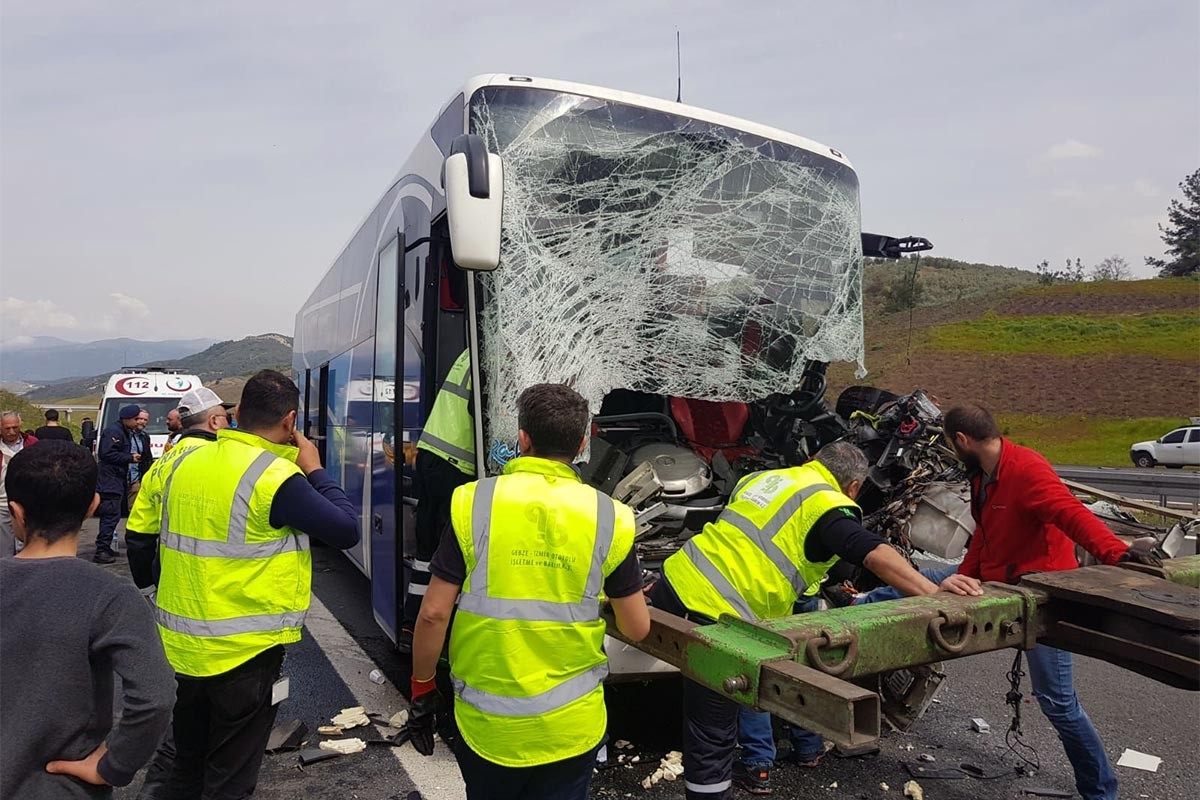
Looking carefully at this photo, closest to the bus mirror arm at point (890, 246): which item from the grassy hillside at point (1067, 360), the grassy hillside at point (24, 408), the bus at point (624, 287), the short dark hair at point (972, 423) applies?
the bus at point (624, 287)

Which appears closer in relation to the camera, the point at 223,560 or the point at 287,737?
the point at 223,560

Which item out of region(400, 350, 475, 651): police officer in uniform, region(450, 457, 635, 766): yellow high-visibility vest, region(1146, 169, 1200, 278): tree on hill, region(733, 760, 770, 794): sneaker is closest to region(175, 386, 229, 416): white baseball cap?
region(400, 350, 475, 651): police officer in uniform

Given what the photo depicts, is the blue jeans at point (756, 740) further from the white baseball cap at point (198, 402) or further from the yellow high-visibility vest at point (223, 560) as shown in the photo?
the white baseball cap at point (198, 402)

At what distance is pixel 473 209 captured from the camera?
143 inches

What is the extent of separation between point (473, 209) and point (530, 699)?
2156 millimetres

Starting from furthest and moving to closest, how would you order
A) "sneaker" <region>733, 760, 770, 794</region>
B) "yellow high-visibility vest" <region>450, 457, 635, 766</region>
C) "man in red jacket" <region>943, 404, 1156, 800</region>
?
"sneaker" <region>733, 760, 770, 794</region>
"man in red jacket" <region>943, 404, 1156, 800</region>
"yellow high-visibility vest" <region>450, 457, 635, 766</region>

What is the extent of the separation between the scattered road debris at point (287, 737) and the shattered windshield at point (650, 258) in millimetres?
1924

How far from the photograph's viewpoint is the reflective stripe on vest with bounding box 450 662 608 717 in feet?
7.43

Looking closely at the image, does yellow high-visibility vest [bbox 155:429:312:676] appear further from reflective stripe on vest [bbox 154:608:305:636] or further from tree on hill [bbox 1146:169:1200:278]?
tree on hill [bbox 1146:169:1200:278]

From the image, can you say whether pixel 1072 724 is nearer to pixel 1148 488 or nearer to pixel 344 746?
pixel 344 746

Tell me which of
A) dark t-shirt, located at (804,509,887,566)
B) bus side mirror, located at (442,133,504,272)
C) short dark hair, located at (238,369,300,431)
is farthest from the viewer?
bus side mirror, located at (442,133,504,272)

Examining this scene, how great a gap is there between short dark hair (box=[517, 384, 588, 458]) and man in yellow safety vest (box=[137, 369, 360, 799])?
933 mm

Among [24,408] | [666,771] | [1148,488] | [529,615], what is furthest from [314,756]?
[24,408]

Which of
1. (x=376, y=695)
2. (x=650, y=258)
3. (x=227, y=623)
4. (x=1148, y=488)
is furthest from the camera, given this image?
(x=1148, y=488)
